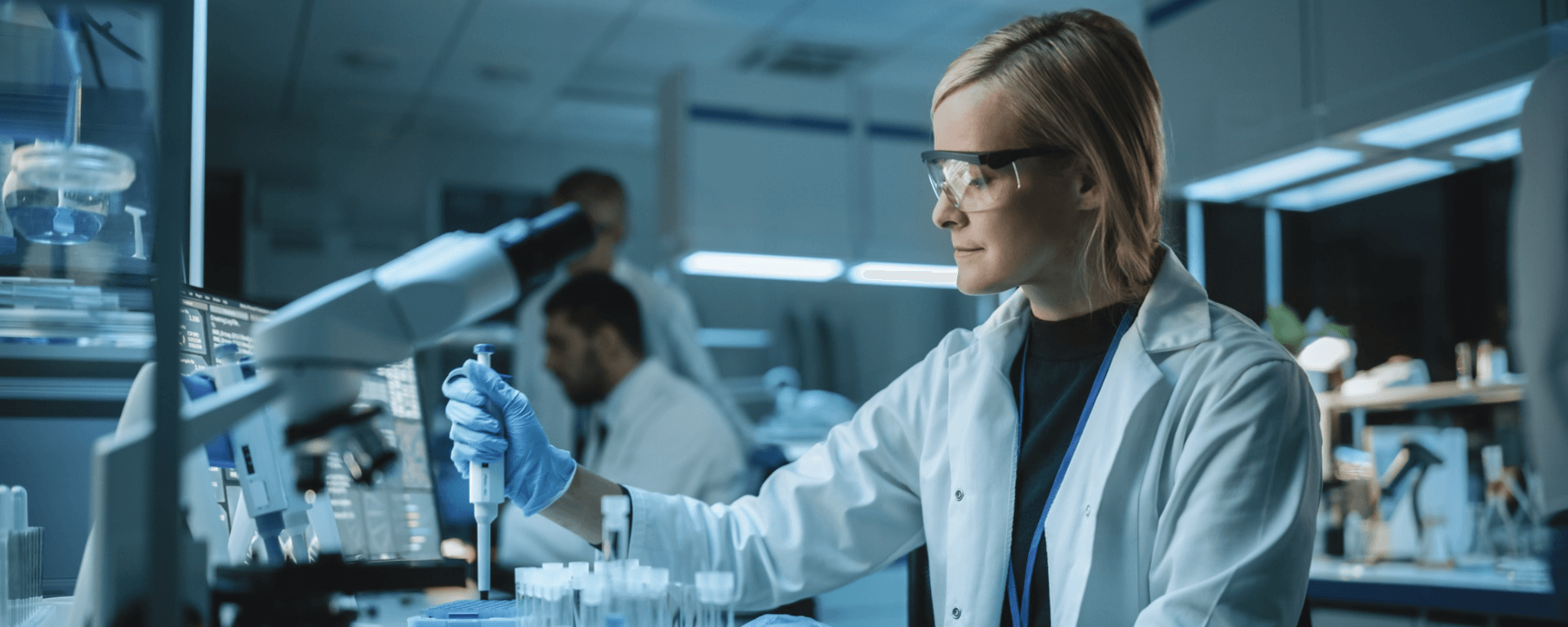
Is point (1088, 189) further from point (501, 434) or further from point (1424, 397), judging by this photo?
point (1424, 397)

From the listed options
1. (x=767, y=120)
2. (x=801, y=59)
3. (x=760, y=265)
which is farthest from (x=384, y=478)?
(x=801, y=59)

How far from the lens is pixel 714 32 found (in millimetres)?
4934

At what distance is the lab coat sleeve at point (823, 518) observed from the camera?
145 centimetres

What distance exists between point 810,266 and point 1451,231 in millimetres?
2507

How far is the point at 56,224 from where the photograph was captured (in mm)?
1438

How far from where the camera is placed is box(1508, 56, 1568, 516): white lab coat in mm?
2141

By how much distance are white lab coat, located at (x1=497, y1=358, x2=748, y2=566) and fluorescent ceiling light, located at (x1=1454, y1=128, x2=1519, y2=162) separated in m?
2.36

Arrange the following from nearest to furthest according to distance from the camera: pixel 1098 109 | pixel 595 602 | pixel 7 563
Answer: pixel 595 602 < pixel 7 563 < pixel 1098 109

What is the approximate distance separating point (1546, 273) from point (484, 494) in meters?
2.28

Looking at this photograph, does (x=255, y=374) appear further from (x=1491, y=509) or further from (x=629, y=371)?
(x=1491, y=509)

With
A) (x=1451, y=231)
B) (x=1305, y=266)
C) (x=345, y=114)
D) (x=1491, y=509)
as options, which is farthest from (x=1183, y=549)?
(x=345, y=114)

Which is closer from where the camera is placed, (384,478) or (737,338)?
(384,478)

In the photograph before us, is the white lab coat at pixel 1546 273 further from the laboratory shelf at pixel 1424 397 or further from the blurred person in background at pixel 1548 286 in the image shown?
the laboratory shelf at pixel 1424 397

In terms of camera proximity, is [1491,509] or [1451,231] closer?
[1491,509]
